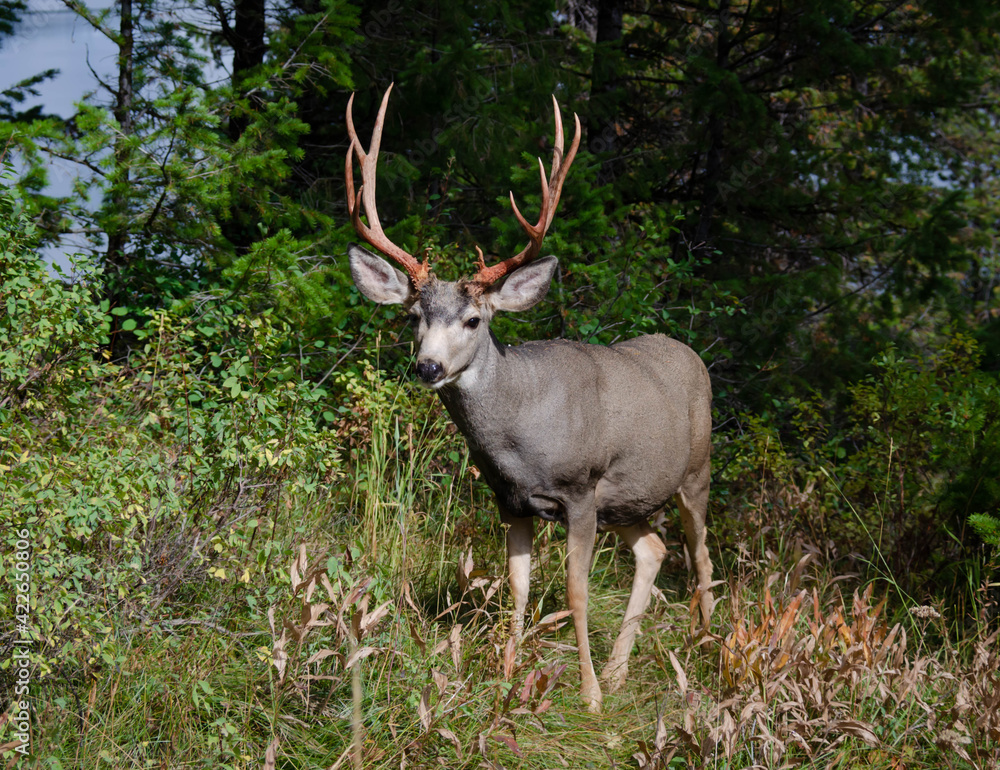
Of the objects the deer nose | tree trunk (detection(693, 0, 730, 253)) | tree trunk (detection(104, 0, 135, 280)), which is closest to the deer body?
the deer nose

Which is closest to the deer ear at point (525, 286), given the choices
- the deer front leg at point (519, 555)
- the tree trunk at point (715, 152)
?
the deer front leg at point (519, 555)

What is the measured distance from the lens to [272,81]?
6750mm

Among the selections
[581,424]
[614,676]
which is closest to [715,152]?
[581,424]

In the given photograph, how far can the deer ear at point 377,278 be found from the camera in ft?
14.5

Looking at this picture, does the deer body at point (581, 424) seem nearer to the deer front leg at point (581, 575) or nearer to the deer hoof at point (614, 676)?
the deer front leg at point (581, 575)

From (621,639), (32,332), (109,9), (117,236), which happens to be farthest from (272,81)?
(621,639)

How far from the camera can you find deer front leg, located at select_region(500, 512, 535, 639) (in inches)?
175

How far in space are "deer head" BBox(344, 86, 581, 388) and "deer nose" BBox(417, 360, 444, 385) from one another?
37mm

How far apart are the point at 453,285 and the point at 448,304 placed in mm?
131

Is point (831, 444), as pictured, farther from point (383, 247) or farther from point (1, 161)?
point (1, 161)

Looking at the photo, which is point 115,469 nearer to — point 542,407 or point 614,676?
point 542,407

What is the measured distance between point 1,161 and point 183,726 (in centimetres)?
295

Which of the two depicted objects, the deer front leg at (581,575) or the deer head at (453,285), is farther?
the deer front leg at (581,575)

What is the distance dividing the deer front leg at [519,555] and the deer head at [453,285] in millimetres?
840
